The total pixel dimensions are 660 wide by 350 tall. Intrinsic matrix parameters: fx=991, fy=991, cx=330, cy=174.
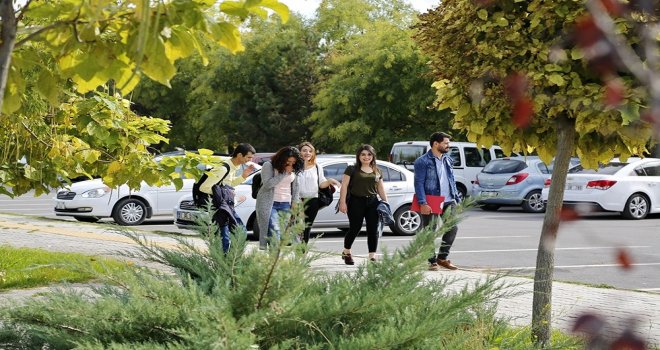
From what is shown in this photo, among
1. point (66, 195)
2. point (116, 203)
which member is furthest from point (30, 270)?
point (66, 195)

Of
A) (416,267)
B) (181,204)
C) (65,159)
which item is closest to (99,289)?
(416,267)

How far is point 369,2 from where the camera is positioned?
50750 millimetres

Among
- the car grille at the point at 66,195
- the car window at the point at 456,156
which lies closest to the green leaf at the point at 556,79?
the car grille at the point at 66,195

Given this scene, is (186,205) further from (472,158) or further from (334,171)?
(472,158)

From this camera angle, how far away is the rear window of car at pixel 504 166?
2572cm

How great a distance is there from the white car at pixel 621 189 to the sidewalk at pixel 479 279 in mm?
9976

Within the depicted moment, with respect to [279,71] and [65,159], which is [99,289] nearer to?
[65,159]

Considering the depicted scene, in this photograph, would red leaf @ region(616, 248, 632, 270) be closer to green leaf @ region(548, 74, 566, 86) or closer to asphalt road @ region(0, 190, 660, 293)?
green leaf @ region(548, 74, 566, 86)

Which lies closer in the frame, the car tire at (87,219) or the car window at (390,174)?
the car window at (390,174)

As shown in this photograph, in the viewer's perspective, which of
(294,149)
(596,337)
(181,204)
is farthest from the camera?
(181,204)

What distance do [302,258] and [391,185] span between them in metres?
13.8

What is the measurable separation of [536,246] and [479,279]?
39.8 feet

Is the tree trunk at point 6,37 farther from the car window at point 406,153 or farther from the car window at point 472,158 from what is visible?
the car window at point 472,158

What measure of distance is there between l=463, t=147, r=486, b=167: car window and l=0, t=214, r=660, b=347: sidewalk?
41.7ft
